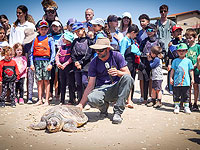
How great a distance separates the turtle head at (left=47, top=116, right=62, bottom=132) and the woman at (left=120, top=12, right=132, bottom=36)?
11.6 ft

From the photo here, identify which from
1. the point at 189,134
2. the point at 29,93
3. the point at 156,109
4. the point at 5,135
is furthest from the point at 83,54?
the point at 189,134

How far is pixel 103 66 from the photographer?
13.6 ft

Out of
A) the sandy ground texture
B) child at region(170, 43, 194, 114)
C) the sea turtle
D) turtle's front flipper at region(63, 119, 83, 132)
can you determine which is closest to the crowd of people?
child at region(170, 43, 194, 114)

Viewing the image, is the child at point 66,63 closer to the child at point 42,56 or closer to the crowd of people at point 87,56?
the crowd of people at point 87,56

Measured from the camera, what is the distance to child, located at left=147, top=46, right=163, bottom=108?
541 centimetres

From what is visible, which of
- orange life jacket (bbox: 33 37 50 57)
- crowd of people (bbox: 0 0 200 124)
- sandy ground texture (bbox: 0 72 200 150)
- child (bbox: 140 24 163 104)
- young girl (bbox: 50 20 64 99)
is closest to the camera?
sandy ground texture (bbox: 0 72 200 150)

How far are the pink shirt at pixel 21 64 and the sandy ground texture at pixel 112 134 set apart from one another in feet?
4.37

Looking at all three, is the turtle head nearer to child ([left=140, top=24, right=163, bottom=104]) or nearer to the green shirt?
child ([left=140, top=24, right=163, bottom=104])

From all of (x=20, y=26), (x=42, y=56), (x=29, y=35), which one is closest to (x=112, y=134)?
(x=42, y=56)

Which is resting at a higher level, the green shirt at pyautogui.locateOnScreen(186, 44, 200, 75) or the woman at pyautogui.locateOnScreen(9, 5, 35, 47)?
the woman at pyautogui.locateOnScreen(9, 5, 35, 47)

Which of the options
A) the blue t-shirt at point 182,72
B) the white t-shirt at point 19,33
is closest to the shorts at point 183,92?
the blue t-shirt at point 182,72

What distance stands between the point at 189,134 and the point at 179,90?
1.74 m

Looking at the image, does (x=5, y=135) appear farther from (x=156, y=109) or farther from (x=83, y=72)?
(x=156, y=109)

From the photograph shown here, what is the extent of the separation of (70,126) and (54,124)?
1.00 ft
